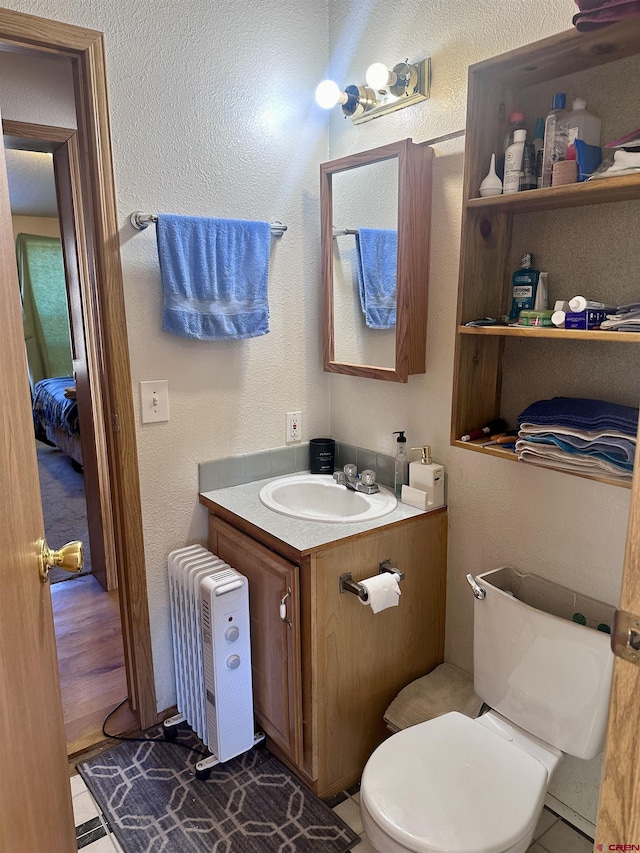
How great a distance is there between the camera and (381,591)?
1645 mm

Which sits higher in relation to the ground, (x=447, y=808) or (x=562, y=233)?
(x=562, y=233)

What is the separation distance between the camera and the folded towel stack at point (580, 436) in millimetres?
1254

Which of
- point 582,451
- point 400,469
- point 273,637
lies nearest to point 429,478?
point 400,469

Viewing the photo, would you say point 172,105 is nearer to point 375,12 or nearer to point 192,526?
point 375,12

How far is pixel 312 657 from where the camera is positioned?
64.6 inches

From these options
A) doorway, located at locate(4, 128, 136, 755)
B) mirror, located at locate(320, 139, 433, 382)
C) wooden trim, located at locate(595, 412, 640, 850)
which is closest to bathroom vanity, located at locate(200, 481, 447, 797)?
mirror, located at locate(320, 139, 433, 382)

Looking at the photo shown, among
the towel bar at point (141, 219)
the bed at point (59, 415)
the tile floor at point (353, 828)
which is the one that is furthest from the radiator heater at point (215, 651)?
the bed at point (59, 415)

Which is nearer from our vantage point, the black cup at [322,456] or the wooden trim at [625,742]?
the wooden trim at [625,742]

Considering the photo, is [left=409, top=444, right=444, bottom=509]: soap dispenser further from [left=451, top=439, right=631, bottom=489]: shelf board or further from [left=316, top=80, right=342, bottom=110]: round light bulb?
[left=316, top=80, right=342, bottom=110]: round light bulb

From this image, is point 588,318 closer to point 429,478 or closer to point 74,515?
point 429,478

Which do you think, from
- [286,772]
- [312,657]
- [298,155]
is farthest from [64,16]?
[286,772]

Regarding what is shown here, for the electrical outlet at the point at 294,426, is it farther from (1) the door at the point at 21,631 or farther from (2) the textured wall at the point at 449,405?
(1) the door at the point at 21,631

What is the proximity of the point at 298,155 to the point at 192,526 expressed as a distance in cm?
137

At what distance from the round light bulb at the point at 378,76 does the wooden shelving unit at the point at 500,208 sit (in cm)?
43
